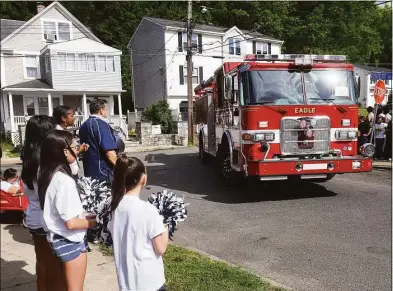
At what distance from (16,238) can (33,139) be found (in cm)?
271

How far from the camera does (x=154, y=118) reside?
917 inches

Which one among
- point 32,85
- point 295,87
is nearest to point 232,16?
point 295,87

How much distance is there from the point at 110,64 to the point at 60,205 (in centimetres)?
2448

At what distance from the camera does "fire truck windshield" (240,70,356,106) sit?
6.94m

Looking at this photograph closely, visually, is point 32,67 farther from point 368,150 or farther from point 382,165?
point 368,150

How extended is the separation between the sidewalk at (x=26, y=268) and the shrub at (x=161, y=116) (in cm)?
1795

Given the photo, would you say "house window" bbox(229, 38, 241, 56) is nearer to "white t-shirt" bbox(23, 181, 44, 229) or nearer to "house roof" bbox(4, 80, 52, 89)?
"house roof" bbox(4, 80, 52, 89)

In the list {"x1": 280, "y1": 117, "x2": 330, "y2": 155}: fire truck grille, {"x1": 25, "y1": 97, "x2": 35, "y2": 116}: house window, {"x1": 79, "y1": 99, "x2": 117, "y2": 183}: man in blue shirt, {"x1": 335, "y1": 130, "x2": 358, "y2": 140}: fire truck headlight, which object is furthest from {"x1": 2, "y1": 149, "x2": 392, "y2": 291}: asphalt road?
{"x1": 25, "y1": 97, "x2": 35, "y2": 116}: house window

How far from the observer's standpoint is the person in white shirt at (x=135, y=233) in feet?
7.04

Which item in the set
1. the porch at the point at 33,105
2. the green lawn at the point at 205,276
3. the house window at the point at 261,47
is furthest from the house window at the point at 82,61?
the green lawn at the point at 205,276

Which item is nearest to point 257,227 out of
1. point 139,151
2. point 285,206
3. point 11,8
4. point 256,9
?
point 285,206

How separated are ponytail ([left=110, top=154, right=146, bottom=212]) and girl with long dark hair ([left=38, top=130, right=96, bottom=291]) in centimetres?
30

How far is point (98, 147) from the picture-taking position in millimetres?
3816

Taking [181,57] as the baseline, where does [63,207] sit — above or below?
below
